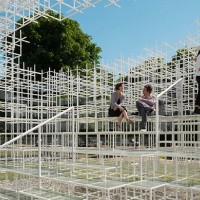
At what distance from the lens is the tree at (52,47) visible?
2366 centimetres

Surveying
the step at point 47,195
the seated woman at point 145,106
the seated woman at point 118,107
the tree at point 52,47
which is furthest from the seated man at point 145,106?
the tree at point 52,47

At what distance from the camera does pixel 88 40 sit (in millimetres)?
26547

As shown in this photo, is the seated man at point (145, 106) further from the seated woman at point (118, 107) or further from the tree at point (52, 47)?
the tree at point (52, 47)

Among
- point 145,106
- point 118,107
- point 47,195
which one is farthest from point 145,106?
point 47,195

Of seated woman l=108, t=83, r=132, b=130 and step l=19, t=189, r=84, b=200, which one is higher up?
seated woman l=108, t=83, r=132, b=130

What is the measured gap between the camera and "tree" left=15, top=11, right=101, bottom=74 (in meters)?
23.7

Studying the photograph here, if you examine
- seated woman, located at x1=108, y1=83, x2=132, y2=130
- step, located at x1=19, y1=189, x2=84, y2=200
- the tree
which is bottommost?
step, located at x1=19, y1=189, x2=84, y2=200

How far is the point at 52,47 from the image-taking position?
2428 cm

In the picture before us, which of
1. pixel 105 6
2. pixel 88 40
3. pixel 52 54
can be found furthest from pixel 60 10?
pixel 88 40

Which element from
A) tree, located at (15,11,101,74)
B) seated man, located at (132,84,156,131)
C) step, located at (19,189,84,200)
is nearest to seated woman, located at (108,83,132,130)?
seated man, located at (132,84,156,131)

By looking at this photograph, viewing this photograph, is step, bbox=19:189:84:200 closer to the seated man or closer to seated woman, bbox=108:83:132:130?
the seated man

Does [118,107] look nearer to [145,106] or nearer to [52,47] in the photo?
[145,106]

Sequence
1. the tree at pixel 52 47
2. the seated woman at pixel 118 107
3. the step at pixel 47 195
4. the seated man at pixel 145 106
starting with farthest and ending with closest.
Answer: the tree at pixel 52 47
the seated woman at pixel 118 107
the seated man at pixel 145 106
the step at pixel 47 195

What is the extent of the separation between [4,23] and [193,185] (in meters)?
6.92
